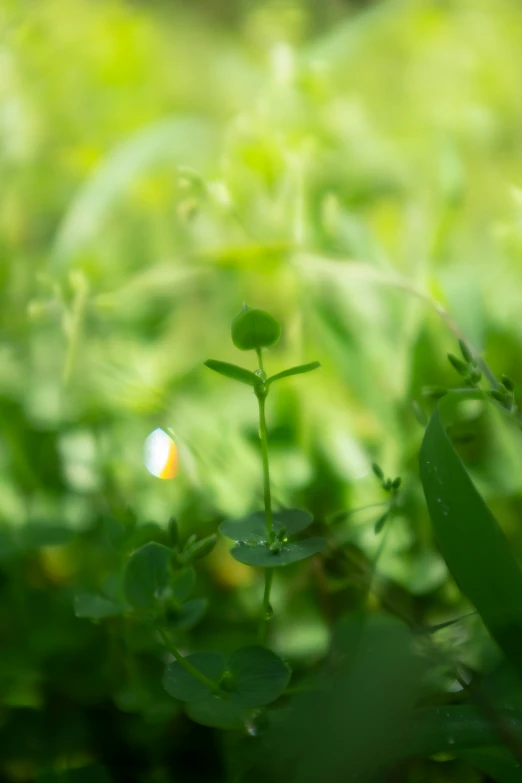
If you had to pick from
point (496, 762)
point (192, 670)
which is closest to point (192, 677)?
point (192, 670)

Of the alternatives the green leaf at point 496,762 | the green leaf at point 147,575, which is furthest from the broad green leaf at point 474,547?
the green leaf at point 147,575

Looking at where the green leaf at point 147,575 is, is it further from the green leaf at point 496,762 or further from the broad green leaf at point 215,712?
the green leaf at point 496,762

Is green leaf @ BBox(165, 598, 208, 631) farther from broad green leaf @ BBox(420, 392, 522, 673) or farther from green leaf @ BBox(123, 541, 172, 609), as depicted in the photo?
broad green leaf @ BBox(420, 392, 522, 673)

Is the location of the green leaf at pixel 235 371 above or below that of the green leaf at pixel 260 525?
above

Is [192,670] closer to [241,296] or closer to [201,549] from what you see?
[201,549]

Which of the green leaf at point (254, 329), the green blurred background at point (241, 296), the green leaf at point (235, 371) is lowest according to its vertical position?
the green blurred background at point (241, 296)

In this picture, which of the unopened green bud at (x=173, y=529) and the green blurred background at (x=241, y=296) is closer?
the unopened green bud at (x=173, y=529)
